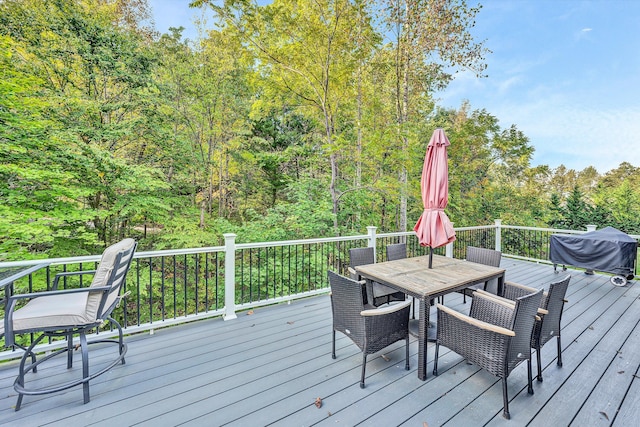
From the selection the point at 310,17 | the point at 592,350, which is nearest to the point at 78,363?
the point at 592,350

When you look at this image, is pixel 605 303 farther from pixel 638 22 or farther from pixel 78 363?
pixel 638 22

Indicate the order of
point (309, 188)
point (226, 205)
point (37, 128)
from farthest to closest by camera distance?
point (226, 205), point (309, 188), point (37, 128)

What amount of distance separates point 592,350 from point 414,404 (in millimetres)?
2137

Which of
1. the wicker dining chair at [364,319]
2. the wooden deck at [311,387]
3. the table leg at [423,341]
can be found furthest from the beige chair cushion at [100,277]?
the table leg at [423,341]

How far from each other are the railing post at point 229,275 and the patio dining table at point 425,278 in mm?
1548

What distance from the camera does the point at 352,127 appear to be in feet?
29.4

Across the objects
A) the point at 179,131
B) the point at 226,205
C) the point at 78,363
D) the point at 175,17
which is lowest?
the point at 78,363

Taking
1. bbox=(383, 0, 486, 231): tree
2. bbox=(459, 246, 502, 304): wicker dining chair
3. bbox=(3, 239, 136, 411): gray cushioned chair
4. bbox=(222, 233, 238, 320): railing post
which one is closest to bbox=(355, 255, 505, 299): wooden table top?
bbox=(459, 246, 502, 304): wicker dining chair

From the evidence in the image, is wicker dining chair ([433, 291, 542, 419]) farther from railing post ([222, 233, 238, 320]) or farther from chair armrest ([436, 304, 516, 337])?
railing post ([222, 233, 238, 320])

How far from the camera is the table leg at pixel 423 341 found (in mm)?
→ 2121

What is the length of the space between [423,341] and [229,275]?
2.28 m

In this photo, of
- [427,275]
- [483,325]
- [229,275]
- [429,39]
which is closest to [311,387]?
[483,325]

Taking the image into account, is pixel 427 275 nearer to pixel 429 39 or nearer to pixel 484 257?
pixel 484 257

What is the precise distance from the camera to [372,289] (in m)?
2.94
